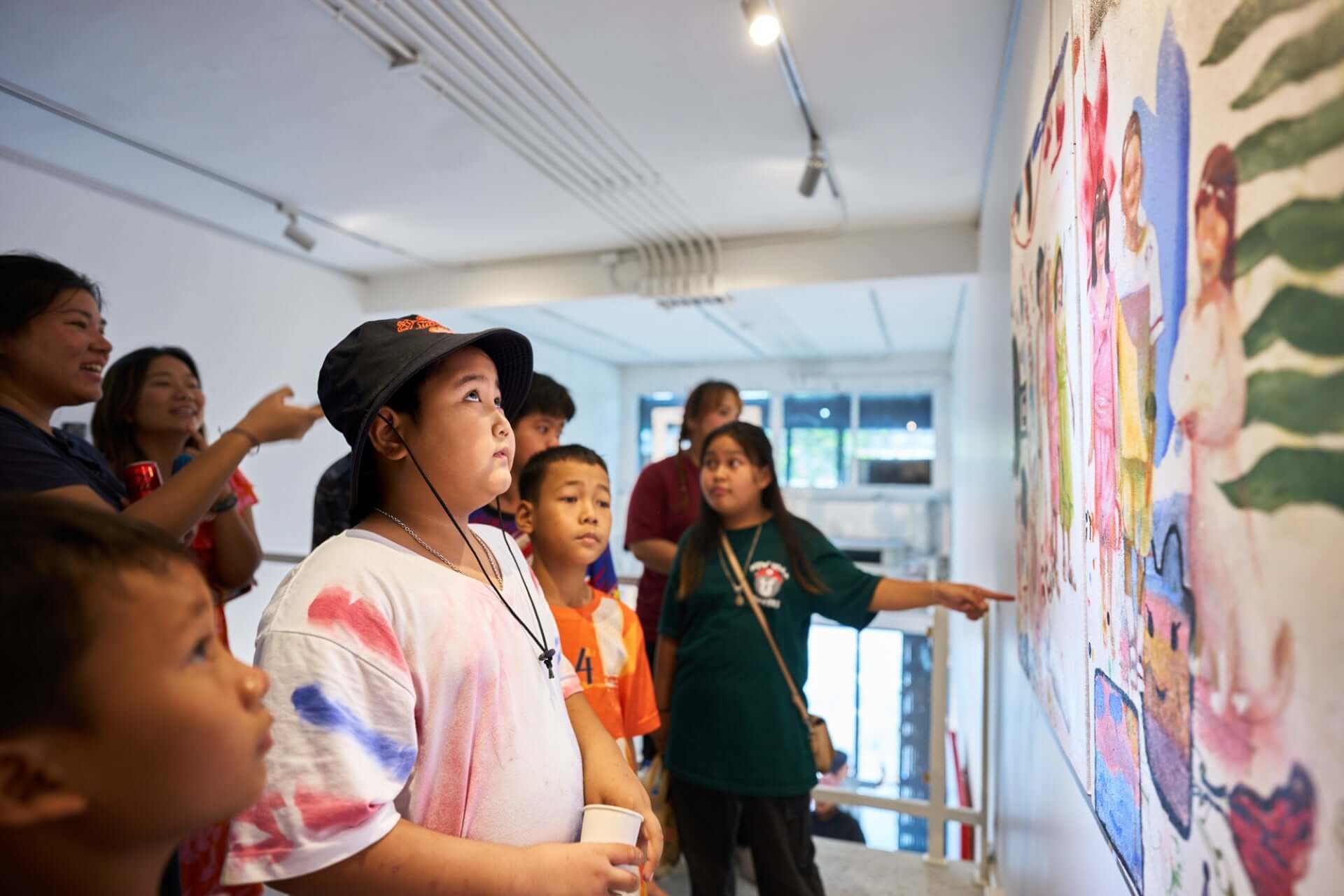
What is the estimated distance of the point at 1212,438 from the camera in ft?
1.79

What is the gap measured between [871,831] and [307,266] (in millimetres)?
5528

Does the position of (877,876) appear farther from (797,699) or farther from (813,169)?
(813,169)

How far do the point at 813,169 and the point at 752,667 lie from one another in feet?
6.98

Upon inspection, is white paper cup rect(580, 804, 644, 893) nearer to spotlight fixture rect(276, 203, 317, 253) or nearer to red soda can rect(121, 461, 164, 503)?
red soda can rect(121, 461, 164, 503)

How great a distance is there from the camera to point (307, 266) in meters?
4.98

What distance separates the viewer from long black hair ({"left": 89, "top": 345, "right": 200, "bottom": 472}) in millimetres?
1858

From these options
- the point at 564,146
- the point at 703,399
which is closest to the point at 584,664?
the point at 703,399

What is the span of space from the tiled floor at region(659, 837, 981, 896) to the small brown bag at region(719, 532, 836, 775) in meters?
0.76

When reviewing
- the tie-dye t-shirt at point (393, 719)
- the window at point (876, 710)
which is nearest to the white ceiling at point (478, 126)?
the tie-dye t-shirt at point (393, 719)

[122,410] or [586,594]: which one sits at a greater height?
[122,410]

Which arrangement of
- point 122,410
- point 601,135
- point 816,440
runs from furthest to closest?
point 816,440
point 601,135
point 122,410

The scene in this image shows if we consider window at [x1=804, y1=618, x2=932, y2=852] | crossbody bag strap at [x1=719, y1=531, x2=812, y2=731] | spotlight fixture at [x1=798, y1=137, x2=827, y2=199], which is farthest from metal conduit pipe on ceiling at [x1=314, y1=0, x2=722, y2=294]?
window at [x1=804, y1=618, x2=932, y2=852]

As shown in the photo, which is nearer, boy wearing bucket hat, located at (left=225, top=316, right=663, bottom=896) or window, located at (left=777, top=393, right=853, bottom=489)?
boy wearing bucket hat, located at (left=225, top=316, right=663, bottom=896)

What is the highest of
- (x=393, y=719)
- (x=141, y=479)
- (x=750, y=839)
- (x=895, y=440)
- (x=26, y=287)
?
(x=895, y=440)
